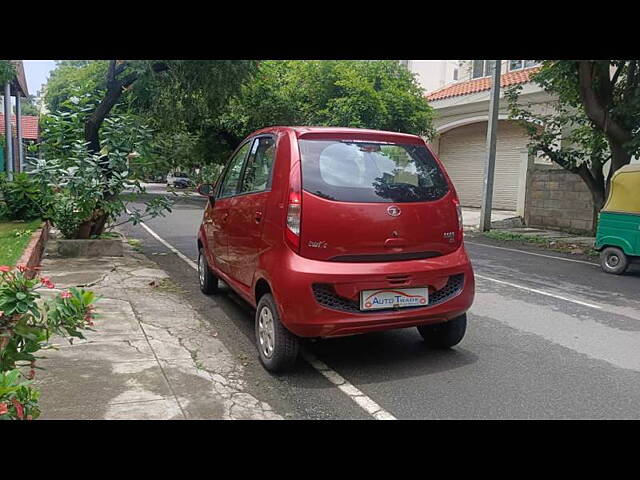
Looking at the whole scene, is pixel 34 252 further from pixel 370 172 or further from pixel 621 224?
pixel 621 224

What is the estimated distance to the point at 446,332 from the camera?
15.7 feet

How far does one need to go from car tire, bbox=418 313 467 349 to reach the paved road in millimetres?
117

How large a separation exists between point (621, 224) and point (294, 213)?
7.26 m

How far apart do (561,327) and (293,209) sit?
11.0 ft

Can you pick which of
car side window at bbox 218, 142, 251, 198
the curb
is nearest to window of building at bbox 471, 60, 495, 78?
the curb

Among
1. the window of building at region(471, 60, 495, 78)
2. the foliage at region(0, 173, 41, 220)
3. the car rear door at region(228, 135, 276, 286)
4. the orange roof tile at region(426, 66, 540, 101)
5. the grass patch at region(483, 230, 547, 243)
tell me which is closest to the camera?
the car rear door at region(228, 135, 276, 286)

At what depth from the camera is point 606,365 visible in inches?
181

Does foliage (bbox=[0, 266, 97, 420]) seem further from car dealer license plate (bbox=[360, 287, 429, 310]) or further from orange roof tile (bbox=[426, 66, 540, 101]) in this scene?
orange roof tile (bbox=[426, 66, 540, 101])

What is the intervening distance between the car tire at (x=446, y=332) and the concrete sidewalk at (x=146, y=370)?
1.68 metres

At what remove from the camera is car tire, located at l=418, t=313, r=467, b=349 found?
186 inches

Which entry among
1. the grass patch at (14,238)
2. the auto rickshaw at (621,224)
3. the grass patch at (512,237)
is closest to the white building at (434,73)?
the grass patch at (512,237)

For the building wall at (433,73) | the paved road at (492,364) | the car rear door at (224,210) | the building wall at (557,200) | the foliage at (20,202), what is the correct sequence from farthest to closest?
the building wall at (433,73) → the building wall at (557,200) → the foliage at (20,202) → the car rear door at (224,210) → the paved road at (492,364)

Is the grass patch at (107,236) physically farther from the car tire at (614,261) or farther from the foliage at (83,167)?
the car tire at (614,261)

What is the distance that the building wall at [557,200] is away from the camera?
604 inches
